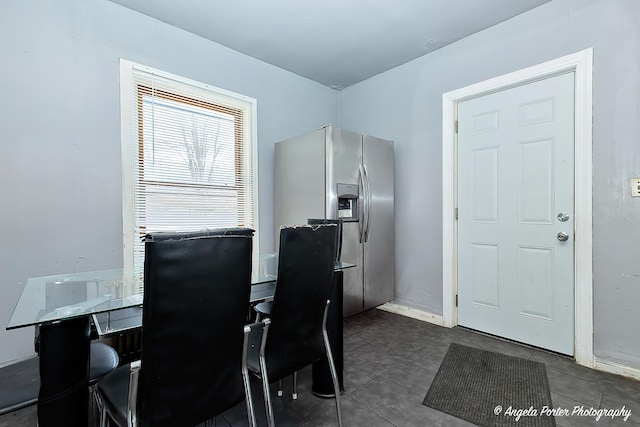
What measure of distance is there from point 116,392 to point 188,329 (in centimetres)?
44

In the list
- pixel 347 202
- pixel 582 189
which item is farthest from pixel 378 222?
pixel 582 189

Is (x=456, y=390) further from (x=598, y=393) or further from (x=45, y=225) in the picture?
(x=45, y=225)

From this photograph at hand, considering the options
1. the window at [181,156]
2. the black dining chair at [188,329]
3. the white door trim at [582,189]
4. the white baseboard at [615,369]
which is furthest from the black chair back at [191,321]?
Result: the white baseboard at [615,369]

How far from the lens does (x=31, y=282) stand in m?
1.53

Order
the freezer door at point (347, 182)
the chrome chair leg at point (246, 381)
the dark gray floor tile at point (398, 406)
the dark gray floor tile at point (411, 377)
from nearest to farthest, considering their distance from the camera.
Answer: the chrome chair leg at point (246, 381), the dark gray floor tile at point (398, 406), the dark gray floor tile at point (411, 377), the freezer door at point (347, 182)

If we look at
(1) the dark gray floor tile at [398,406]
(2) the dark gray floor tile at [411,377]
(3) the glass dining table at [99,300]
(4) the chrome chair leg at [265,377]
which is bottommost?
(2) the dark gray floor tile at [411,377]

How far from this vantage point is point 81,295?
4.14ft

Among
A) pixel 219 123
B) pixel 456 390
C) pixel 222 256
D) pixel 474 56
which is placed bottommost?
pixel 456 390

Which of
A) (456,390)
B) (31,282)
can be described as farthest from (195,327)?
(456,390)

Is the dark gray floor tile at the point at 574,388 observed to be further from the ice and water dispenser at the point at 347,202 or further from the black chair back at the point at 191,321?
the black chair back at the point at 191,321

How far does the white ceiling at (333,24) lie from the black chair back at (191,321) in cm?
218

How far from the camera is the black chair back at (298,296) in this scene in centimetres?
124

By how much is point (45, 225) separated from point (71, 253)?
24 centimetres

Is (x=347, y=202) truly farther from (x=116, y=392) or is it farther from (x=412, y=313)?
(x=116, y=392)
